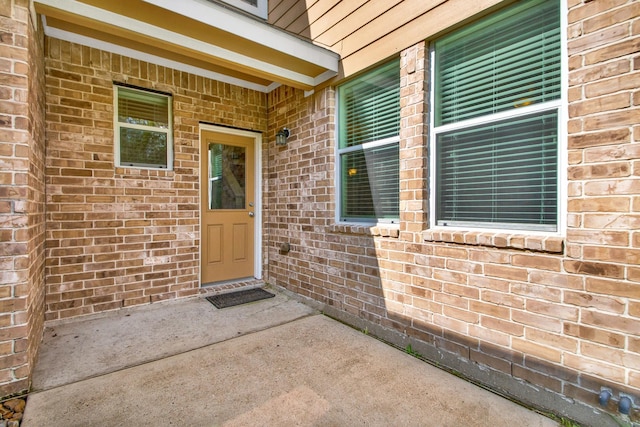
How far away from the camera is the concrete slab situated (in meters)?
2.33

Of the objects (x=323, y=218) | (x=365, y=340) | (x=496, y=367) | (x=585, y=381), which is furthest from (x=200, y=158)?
(x=585, y=381)

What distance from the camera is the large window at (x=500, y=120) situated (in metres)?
1.96

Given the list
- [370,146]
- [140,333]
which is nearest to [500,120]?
[370,146]

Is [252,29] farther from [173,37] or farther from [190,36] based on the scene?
[173,37]

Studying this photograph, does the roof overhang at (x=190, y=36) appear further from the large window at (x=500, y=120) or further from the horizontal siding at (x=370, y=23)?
the large window at (x=500, y=120)

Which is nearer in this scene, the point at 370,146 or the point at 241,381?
the point at 241,381

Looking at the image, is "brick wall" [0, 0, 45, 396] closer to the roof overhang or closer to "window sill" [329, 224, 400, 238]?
the roof overhang

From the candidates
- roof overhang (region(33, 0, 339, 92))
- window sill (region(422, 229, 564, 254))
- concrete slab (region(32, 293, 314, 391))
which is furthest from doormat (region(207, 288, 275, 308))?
roof overhang (region(33, 0, 339, 92))

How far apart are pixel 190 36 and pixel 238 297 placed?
2.90m

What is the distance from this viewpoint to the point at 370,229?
2.93m

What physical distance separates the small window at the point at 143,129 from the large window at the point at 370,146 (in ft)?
6.98

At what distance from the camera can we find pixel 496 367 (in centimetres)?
207

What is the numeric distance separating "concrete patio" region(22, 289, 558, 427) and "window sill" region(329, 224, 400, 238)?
96cm

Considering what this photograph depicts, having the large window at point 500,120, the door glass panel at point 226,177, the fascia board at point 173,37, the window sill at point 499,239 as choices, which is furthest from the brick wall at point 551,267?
the door glass panel at point 226,177
